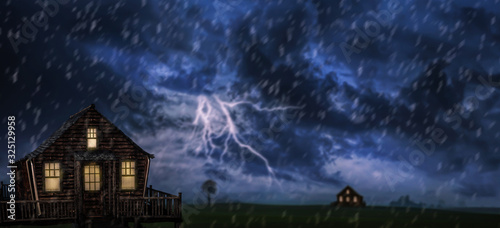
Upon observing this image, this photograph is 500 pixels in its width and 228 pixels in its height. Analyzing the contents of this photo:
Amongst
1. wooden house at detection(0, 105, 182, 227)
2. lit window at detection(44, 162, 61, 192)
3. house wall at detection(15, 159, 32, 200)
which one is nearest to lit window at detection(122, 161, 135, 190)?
wooden house at detection(0, 105, 182, 227)

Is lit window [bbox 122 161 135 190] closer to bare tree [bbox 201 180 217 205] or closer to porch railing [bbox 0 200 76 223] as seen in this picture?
porch railing [bbox 0 200 76 223]

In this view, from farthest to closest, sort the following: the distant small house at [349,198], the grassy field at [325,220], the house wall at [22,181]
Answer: the distant small house at [349,198] < the grassy field at [325,220] < the house wall at [22,181]

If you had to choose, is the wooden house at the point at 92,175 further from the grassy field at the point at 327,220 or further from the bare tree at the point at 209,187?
the bare tree at the point at 209,187

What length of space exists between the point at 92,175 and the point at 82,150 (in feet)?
4.58

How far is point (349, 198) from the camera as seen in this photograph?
301ft

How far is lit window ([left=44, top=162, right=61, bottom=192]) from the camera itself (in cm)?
2811

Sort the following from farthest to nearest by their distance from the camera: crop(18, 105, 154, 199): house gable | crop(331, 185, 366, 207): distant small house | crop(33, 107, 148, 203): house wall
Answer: crop(331, 185, 366, 207): distant small house, crop(33, 107, 148, 203): house wall, crop(18, 105, 154, 199): house gable

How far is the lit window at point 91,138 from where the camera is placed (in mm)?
28734

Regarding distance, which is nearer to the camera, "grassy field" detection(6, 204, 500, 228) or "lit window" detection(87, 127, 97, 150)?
"lit window" detection(87, 127, 97, 150)

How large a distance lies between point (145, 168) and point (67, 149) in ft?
13.4

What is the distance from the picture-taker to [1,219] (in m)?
26.5

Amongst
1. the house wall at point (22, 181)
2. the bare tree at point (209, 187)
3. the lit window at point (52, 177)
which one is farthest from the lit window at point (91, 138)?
the bare tree at point (209, 187)

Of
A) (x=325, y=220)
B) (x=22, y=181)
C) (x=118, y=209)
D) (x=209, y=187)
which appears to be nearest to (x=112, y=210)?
(x=118, y=209)

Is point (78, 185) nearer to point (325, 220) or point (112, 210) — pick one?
point (112, 210)
